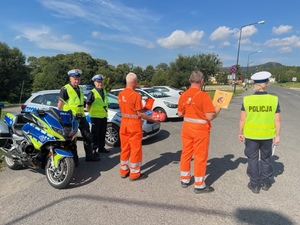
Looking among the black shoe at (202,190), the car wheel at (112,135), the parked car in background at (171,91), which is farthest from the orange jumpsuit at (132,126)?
the parked car in background at (171,91)

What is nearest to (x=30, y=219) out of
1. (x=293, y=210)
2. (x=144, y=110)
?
(x=144, y=110)

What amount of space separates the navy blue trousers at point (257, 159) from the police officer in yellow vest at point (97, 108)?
3.20m

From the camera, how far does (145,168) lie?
16.8 ft

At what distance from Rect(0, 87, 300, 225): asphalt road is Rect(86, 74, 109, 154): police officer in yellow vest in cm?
68

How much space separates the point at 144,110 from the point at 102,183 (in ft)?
4.64

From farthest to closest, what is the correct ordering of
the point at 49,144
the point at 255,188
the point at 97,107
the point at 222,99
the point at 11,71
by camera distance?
1. the point at 11,71
2. the point at 97,107
3. the point at 49,144
4. the point at 255,188
5. the point at 222,99

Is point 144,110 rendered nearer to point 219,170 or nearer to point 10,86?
point 219,170

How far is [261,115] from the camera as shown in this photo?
3.80 meters

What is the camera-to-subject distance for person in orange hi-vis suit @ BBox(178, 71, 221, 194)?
3.74 metres

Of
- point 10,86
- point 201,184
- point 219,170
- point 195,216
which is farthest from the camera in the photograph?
point 10,86

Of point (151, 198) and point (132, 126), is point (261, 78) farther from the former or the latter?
point (151, 198)

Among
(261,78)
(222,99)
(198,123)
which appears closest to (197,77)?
(222,99)

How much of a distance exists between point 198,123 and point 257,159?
3.58 ft

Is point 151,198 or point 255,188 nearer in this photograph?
point 151,198
